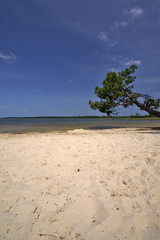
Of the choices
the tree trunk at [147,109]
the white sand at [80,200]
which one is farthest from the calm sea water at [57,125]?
the white sand at [80,200]

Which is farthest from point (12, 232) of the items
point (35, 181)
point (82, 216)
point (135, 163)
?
point (135, 163)

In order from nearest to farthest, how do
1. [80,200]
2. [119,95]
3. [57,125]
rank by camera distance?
1. [80,200]
2. [119,95]
3. [57,125]

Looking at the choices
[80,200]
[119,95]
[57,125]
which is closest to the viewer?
[80,200]

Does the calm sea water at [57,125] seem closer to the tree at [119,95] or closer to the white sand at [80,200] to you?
the tree at [119,95]

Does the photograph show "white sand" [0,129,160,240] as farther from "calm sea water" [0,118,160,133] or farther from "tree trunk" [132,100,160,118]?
"tree trunk" [132,100,160,118]

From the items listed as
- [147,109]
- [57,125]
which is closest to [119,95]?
[147,109]

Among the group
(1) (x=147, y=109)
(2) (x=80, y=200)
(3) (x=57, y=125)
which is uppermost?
(1) (x=147, y=109)

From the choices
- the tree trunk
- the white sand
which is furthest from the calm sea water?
the white sand

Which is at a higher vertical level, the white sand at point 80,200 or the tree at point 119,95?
the tree at point 119,95

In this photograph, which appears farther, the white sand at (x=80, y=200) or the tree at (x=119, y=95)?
the tree at (x=119, y=95)

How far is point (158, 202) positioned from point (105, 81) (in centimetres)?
1396

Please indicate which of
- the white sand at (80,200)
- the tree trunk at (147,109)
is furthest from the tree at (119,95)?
the white sand at (80,200)

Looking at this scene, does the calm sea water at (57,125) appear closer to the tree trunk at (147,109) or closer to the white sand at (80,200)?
the tree trunk at (147,109)

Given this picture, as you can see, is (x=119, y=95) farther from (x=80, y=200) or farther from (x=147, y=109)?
(x=80, y=200)
